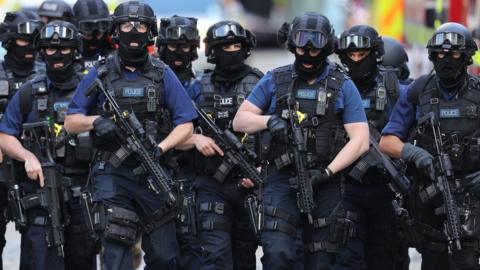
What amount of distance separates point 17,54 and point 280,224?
10.8ft

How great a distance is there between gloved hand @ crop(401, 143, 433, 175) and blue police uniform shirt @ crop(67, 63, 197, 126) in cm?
155

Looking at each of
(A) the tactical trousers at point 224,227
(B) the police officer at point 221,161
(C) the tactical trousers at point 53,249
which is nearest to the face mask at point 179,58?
(B) the police officer at point 221,161

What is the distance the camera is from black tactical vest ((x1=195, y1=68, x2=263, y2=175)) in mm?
12727

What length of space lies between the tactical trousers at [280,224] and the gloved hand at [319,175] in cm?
20

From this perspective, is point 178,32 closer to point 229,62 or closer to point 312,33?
point 229,62

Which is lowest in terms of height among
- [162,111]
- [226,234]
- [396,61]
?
[226,234]

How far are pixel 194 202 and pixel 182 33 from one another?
1505mm

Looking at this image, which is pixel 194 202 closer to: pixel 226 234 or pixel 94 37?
pixel 226 234

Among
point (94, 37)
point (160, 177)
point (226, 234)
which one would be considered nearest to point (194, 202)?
point (226, 234)

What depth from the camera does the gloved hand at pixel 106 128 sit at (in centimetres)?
1139

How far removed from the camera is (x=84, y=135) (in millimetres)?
12656

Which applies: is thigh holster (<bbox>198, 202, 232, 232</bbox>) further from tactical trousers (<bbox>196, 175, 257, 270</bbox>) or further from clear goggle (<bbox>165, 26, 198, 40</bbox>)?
clear goggle (<bbox>165, 26, 198, 40</bbox>)

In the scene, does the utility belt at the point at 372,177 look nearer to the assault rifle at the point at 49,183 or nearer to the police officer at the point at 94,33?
the assault rifle at the point at 49,183

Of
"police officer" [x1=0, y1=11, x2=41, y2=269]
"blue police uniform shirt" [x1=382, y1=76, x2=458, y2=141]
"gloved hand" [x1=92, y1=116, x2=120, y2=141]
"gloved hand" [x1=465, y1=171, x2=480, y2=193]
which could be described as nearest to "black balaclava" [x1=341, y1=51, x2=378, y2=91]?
"blue police uniform shirt" [x1=382, y1=76, x2=458, y2=141]
